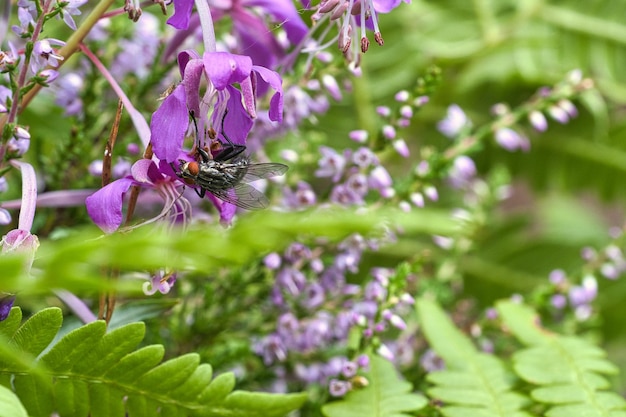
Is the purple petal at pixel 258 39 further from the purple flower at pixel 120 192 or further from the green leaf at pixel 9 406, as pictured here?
the green leaf at pixel 9 406

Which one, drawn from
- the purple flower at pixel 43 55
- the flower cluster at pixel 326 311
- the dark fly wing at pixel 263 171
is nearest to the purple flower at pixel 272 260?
the flower cluster at pixel 326 311

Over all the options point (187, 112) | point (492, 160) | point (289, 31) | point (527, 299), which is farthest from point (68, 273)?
point (492, 160)

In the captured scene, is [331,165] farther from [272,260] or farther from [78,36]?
[78,36]

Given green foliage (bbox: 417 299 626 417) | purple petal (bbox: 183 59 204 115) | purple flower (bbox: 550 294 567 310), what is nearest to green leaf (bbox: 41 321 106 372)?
purple petal (bbox: 183 59 204 115)

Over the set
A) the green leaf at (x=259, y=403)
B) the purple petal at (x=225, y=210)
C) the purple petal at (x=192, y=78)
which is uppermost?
the purple petal at (x=192, y=78)

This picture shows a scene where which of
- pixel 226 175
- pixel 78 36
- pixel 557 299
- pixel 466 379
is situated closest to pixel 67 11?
pixel 78 36

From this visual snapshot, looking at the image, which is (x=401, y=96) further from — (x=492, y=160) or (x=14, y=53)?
(x=492, y=160)
